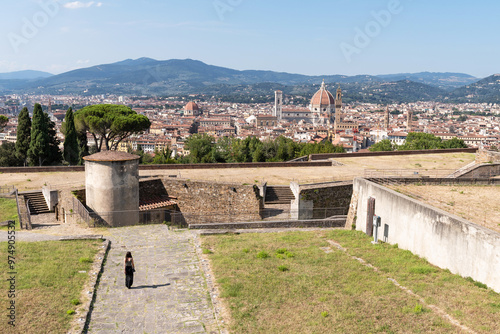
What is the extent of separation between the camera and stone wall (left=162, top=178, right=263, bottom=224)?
67.5ft

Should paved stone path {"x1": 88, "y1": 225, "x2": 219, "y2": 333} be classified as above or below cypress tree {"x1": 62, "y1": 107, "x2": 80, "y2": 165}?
below

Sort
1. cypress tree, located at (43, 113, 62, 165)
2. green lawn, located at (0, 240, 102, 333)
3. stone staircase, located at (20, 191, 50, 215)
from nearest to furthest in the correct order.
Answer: green lawn, located at (0, 240, 102, 333), stone staircase, located at (20, 191, 50, 215), cypress tree, located at (43, 113, 62, 165)

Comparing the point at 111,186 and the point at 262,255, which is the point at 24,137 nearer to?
the point at 111,186

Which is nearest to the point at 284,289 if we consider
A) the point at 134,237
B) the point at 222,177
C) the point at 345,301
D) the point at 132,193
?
the point at 345,301

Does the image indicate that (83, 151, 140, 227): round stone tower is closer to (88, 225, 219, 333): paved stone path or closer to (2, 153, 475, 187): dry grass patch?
(88, 225, 219, 333): paved stone path

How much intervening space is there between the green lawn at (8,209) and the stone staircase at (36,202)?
868 mm

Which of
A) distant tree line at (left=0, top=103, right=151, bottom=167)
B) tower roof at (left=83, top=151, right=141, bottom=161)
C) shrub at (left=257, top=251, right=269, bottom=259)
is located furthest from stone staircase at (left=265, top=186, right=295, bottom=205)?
distant tree line at (left=0, top=103, right=151, bottom=167)

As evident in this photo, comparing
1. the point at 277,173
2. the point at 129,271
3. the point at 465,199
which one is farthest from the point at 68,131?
the point at 465,199

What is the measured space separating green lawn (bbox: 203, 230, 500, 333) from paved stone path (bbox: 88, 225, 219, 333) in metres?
0.60

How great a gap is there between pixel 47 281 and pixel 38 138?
2802cm

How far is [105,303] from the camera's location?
369 inches

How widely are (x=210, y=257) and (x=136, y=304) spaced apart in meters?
3.26

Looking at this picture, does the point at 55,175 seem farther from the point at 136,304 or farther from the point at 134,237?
the point at 136,304

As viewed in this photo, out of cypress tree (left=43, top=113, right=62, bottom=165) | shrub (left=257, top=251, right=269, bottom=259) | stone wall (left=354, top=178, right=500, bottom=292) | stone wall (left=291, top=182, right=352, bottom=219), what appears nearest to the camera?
stone wall (left=354, top=178, right=500, bottom=292)
